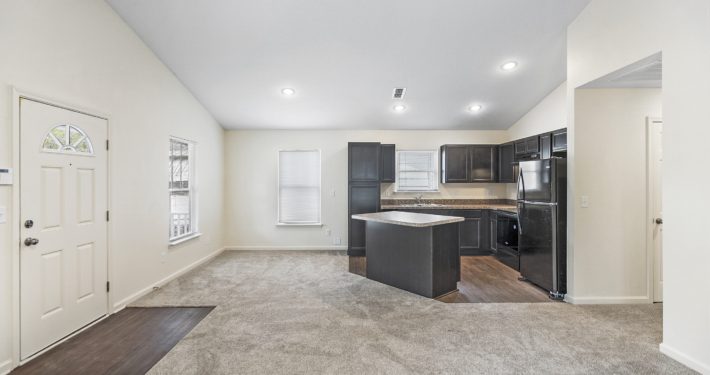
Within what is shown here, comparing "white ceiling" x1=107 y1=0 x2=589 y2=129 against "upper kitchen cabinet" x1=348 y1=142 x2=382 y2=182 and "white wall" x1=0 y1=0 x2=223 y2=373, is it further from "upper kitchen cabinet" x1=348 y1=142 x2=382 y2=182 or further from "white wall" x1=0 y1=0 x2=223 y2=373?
"upper kitchen cabinet" x1=348 y1=142 x2=382 y2=182

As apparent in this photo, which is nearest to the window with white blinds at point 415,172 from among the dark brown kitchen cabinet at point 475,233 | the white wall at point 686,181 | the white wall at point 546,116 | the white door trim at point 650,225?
the dark brown kitchen cabinet at point 475,233

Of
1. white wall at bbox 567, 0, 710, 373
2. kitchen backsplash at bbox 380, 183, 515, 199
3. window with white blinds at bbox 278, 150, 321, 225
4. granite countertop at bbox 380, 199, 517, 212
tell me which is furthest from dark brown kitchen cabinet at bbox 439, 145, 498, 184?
white wall at bbox 567, 0, 710, 373

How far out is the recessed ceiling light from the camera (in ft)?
13.5

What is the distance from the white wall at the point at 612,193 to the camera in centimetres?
338

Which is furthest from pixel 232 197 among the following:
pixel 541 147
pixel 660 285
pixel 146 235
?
pixel 660 285

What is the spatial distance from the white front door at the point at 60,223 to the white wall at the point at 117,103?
111 mm

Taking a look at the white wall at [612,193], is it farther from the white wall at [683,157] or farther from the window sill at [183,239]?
the window sill at [183,239]

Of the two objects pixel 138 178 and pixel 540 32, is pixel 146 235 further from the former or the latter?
pixel 540 32

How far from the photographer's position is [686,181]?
2295mm

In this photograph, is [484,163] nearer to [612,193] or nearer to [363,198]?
[363,198]

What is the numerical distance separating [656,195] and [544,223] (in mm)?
1107

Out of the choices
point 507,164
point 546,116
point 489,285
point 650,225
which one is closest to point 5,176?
A: point 489,285

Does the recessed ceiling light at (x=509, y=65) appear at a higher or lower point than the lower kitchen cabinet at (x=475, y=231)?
higher

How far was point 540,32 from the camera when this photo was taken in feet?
11.8
